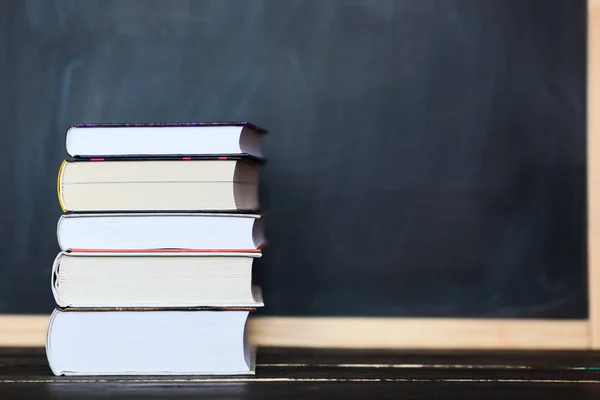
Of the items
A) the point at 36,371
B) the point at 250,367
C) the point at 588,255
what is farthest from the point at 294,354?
the point at 588,255

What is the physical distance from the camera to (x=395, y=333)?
3.29 ft

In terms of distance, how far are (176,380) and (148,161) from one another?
0.95ft

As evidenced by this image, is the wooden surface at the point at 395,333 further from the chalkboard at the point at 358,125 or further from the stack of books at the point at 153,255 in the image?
the stack of books at the point at 153,255

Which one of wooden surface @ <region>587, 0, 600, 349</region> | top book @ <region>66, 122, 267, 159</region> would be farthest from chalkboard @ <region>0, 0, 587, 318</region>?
top book @ <region>66, 122, 267, 159</region>

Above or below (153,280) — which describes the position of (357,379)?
below

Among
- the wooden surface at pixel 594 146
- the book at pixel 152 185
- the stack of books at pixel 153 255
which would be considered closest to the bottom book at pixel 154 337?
the stack of books at pixel 153 255

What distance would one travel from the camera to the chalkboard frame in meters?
0.99

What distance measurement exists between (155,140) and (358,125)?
356 mm

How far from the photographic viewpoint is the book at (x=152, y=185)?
0.81 m

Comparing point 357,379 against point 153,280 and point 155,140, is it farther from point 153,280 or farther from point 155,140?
point 155,140

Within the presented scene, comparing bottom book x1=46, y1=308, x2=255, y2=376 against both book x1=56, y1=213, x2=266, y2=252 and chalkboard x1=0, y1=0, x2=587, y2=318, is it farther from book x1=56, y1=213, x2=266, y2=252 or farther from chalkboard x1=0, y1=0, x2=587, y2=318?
chalkboard x1=0, y1=0, x2=587, y2=318

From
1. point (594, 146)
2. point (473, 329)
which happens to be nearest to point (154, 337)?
Result: point (473, 329)

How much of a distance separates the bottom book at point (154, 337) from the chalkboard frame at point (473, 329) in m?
0.20

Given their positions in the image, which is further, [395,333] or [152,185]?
[395,333]
